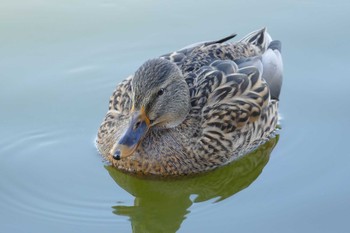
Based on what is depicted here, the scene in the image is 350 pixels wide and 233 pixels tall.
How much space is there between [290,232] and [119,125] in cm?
172

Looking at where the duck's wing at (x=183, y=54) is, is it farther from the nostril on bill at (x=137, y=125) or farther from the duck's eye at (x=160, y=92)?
the nostril on bill at (x=137, y=125)

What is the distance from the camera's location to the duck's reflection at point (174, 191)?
6.55 metres

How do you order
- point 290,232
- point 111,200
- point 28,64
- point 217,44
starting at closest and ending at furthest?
point 290,232, point 111,200, point 217,44, point 28,64

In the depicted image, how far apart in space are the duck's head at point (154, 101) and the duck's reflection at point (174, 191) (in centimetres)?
41

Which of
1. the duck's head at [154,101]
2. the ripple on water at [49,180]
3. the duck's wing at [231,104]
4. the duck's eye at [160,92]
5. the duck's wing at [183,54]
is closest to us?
the ripple on water at [49,180]

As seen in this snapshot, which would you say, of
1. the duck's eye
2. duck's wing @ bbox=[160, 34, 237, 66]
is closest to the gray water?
the duck's eye

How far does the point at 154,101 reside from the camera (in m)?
6.82

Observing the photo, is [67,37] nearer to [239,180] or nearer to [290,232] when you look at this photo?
[239,180]

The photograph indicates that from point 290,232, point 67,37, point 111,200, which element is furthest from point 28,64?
point 290,232

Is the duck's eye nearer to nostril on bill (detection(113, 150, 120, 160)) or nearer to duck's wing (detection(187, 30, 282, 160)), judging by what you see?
duck's wing (detection(187, 30, 282, 160))

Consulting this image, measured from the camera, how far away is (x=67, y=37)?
29.3 feet

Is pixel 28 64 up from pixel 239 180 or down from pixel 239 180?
up

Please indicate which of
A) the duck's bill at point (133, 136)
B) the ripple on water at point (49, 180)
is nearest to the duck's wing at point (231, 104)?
the duck's bill at point (133, 136)

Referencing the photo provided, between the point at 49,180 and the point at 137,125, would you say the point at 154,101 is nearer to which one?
the point at 137,125
